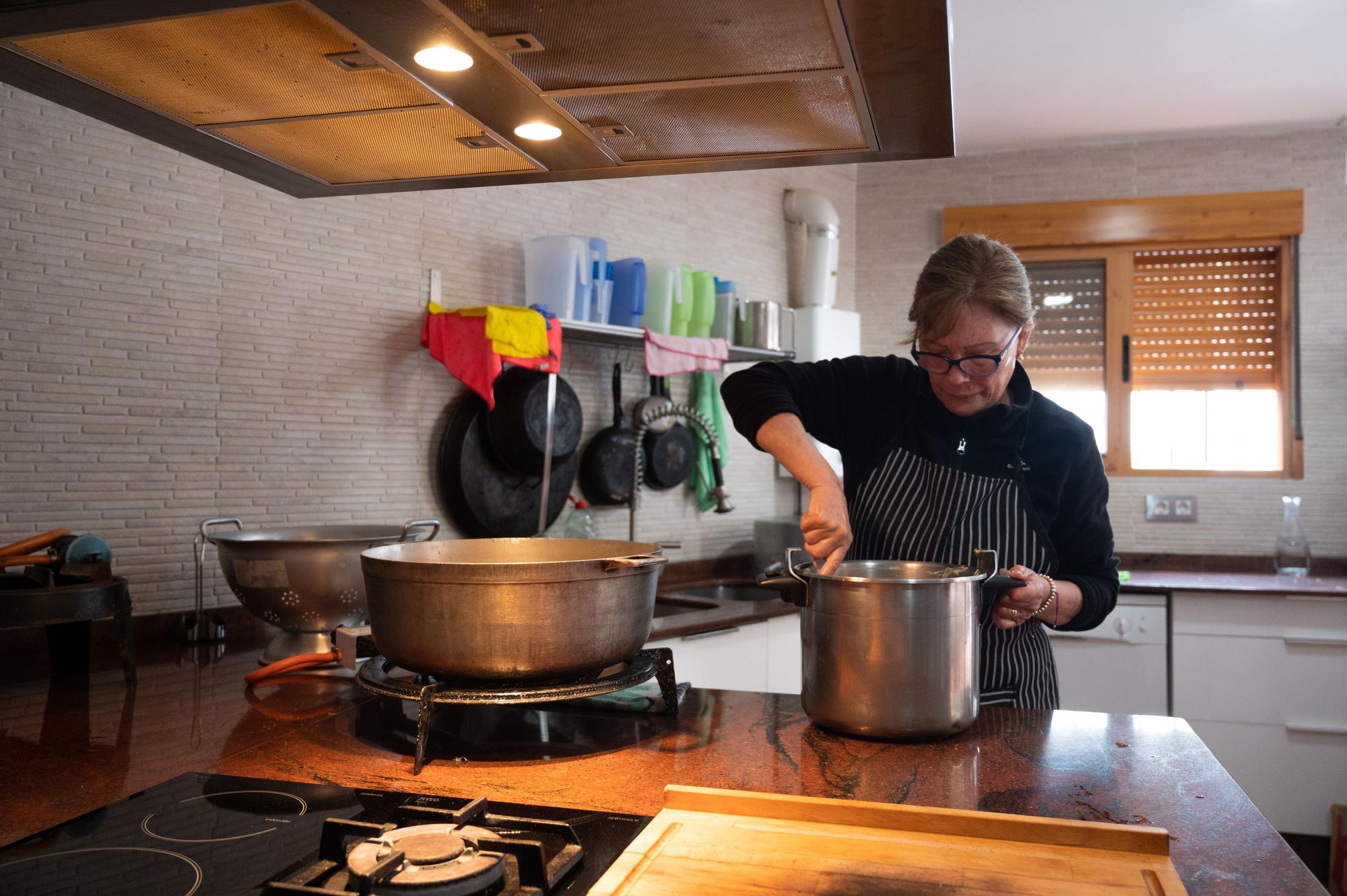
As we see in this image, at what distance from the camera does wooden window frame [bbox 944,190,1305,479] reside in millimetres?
4156

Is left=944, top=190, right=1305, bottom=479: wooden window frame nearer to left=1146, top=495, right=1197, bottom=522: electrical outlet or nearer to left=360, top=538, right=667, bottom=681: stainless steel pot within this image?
left=1146, top=495, right=1197, bottom=522: electrical outlet

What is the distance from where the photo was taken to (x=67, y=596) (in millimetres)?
1534

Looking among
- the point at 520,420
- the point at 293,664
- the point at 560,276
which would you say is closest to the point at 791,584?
the point at 293,664

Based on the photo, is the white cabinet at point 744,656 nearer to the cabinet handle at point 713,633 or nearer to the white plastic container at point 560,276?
the cabinet handle at point 713,633

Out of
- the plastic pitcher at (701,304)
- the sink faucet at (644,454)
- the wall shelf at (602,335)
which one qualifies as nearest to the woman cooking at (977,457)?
the wall shelf at (602,335)

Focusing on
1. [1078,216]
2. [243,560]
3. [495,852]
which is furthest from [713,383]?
[495,852]

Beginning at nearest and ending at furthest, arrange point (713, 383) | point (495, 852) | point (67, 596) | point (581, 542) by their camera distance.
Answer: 1. point (495, 852)
2. point (581, 542)
3. point (67, 596)
4. point (713, 383)

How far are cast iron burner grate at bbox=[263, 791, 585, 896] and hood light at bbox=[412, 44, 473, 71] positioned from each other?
2.28 ft

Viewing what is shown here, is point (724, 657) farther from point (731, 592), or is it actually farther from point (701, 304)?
point (701, 304)

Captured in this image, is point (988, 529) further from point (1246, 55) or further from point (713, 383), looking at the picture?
point (1246, 55)

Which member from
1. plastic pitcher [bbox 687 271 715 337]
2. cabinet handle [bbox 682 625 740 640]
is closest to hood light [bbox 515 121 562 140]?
cabinet handle [bbox 682 625 740 640]

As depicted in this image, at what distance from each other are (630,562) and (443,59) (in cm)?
55

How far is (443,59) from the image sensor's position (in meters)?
0.98

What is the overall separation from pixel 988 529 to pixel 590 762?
0.79 m
